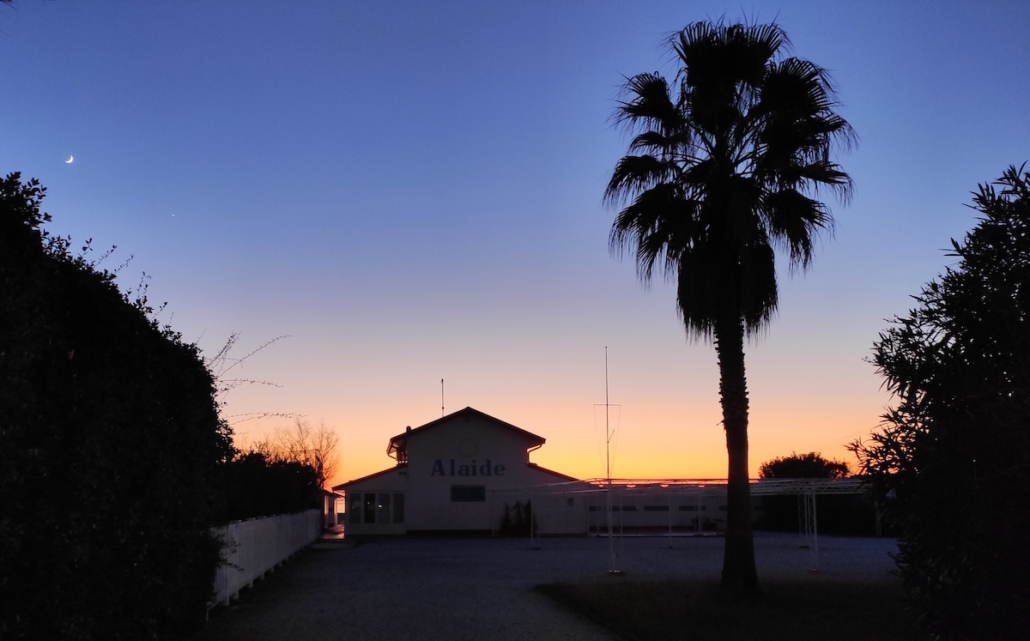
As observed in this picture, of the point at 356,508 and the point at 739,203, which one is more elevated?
the point at 739,203

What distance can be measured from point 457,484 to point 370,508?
5.04 m

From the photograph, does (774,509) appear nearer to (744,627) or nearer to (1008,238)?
(744,627)

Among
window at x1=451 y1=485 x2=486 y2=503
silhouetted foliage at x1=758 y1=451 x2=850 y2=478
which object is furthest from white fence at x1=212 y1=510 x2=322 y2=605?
silhouetted foliage at x1=758 y1=451 x2=850 y2=478

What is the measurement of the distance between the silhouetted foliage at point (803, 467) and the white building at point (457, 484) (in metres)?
20.5

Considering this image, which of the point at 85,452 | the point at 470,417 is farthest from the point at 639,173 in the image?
the point at 470,417

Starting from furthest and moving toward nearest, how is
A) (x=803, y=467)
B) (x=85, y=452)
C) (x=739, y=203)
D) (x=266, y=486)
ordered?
(x=803, y=467) < (x=266, y=486) < (x=739, y=203) < (x=85, y=452)

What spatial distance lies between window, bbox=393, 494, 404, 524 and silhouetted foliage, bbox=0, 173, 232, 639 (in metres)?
43.0

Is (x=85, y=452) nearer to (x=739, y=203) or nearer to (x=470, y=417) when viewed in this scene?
(x=739, y=203)

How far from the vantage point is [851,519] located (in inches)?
2025

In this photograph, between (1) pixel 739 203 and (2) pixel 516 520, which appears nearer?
(1) pixel 739 203

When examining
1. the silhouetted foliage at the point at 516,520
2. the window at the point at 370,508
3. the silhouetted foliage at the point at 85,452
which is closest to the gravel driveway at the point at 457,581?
the silhouetted foliage at the point at 85,452

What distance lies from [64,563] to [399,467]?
154 ft

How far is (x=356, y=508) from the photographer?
5341 centimetres

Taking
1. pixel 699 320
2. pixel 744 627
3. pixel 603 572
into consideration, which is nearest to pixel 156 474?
pixel 744 627
